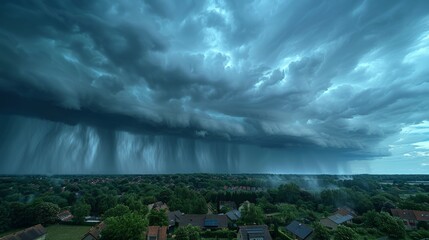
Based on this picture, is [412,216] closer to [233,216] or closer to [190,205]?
[233,216]

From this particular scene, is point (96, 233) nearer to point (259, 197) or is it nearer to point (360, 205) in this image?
point (259, 197)

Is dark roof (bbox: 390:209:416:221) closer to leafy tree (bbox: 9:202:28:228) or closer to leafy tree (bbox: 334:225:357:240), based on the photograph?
leafy tree (bbox: 334:225:357:240)

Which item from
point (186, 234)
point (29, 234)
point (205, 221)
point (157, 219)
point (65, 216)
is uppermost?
point (157, 219)

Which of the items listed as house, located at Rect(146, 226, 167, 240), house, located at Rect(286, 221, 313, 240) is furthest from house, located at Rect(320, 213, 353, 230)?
house, located at Rect(146, 226, 167, 240)

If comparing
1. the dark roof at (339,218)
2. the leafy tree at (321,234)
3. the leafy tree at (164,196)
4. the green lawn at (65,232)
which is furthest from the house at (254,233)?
the leafy tree at (164,196)

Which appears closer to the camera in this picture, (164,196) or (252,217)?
(252,217)

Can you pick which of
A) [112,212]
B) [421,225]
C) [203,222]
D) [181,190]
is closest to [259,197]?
[181,190]

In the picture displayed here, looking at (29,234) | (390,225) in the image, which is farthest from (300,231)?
(29,234)

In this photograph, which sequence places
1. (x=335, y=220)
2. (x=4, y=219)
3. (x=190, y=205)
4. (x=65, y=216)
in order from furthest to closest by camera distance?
(x=190, y=205)
(x=65, y=216)
(x=335, y=220)
(x=4, y=219)

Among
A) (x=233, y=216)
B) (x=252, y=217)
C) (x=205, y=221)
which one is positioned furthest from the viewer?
(x=233, y=216)
